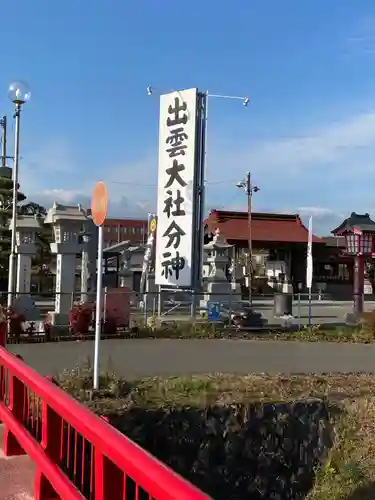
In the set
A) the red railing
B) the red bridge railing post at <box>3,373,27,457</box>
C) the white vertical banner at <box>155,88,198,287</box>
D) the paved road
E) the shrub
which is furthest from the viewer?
the white vertical banner at <box>155,88,198,287</box>

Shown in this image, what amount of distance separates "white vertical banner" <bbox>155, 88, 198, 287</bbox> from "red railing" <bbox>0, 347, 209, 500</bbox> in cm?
919

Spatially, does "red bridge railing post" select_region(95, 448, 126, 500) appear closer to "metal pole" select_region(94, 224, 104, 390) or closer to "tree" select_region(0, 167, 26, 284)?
"metal pole" select_region(94, 224, 104, 390)

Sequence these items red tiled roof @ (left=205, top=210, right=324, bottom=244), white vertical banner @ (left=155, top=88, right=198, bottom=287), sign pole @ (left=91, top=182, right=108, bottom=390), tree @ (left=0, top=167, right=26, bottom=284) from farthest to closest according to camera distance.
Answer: red tiled roof @ (left=205, top=210, right=324, bottom=244), tree @ (left=0, top=167, right=26, bottom=284), white vertical banner @ (left=155, top=88, right=198, bottom=287), sign pole @ (left=91, top=182, right=108, bottom=390)

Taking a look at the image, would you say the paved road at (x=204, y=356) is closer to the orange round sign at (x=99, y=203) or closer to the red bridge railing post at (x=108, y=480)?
the orange round sign at (x=99, y=203)

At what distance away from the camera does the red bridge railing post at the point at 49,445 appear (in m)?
4.47

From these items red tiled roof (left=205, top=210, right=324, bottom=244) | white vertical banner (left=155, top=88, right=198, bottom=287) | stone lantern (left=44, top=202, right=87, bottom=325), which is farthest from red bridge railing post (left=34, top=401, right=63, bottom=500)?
red tiled roof (left=205, top=210, right=324, bottom=244)

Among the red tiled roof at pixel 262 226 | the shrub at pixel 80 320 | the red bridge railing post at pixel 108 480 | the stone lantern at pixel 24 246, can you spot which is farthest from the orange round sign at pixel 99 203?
the red tiled roof at pixel 262 226

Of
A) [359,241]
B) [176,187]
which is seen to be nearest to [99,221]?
[176,187]

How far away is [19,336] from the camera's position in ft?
45.2

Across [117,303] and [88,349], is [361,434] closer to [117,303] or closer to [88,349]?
[88,349]

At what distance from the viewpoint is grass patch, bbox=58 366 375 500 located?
7.49 metres

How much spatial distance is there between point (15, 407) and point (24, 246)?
14900 mm

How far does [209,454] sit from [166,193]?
889 cm

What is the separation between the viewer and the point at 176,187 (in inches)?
603
